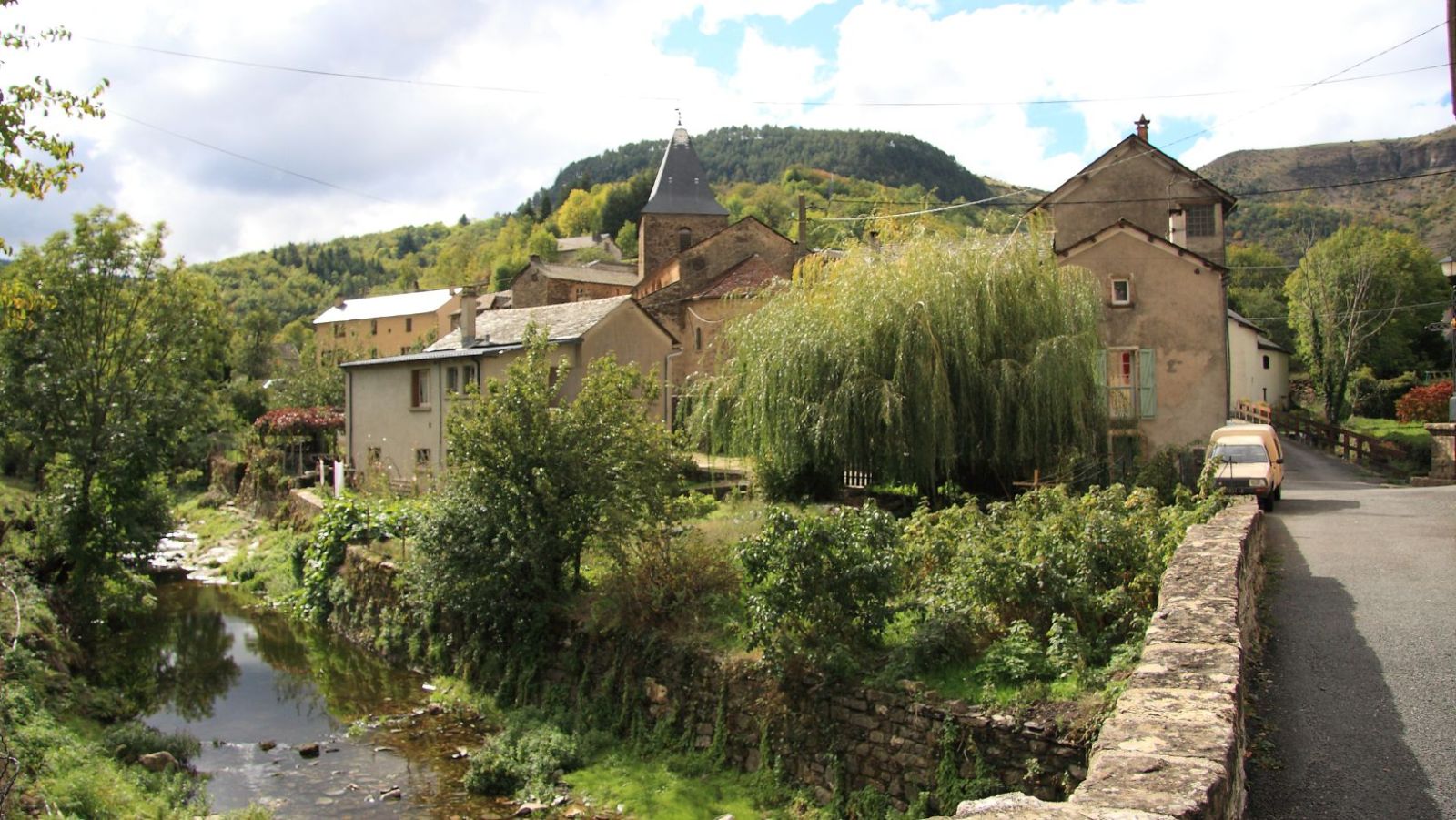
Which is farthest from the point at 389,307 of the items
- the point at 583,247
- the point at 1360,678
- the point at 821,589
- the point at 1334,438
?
the point at 1360,678

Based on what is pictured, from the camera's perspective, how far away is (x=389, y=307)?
82.1 meters

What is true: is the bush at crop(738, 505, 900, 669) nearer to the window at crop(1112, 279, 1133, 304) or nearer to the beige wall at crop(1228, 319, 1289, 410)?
the window at crop(1112, 279, 1133, 304)

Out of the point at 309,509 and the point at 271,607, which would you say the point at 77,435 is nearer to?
the point at 271,607

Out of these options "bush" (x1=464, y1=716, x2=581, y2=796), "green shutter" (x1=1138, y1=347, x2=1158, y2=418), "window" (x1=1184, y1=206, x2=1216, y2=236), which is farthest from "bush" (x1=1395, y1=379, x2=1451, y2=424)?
"bush" (x1=464, y1=716, x2=581, y2=796)

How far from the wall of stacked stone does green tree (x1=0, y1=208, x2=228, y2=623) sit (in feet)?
65.5

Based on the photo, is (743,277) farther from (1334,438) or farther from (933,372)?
(1334,438)

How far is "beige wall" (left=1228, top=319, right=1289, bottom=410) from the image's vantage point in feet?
146

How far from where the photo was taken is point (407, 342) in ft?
260

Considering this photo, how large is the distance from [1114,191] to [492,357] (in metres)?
18.0

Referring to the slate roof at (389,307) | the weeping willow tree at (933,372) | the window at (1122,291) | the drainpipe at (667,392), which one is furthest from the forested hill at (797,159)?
the weeping willow tree at (933,372)

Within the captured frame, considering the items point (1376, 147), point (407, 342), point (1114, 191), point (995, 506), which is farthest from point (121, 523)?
point (1376, 147)

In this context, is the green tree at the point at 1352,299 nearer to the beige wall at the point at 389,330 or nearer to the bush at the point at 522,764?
the bush at the point at 522,764

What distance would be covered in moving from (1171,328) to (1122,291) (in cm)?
142

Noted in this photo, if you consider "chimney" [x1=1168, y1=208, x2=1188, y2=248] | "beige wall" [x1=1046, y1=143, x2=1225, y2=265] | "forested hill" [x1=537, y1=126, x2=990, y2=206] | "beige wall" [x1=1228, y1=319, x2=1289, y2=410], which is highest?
"forested hill" [x1=537, y1=126, x2=990, y2=206]
